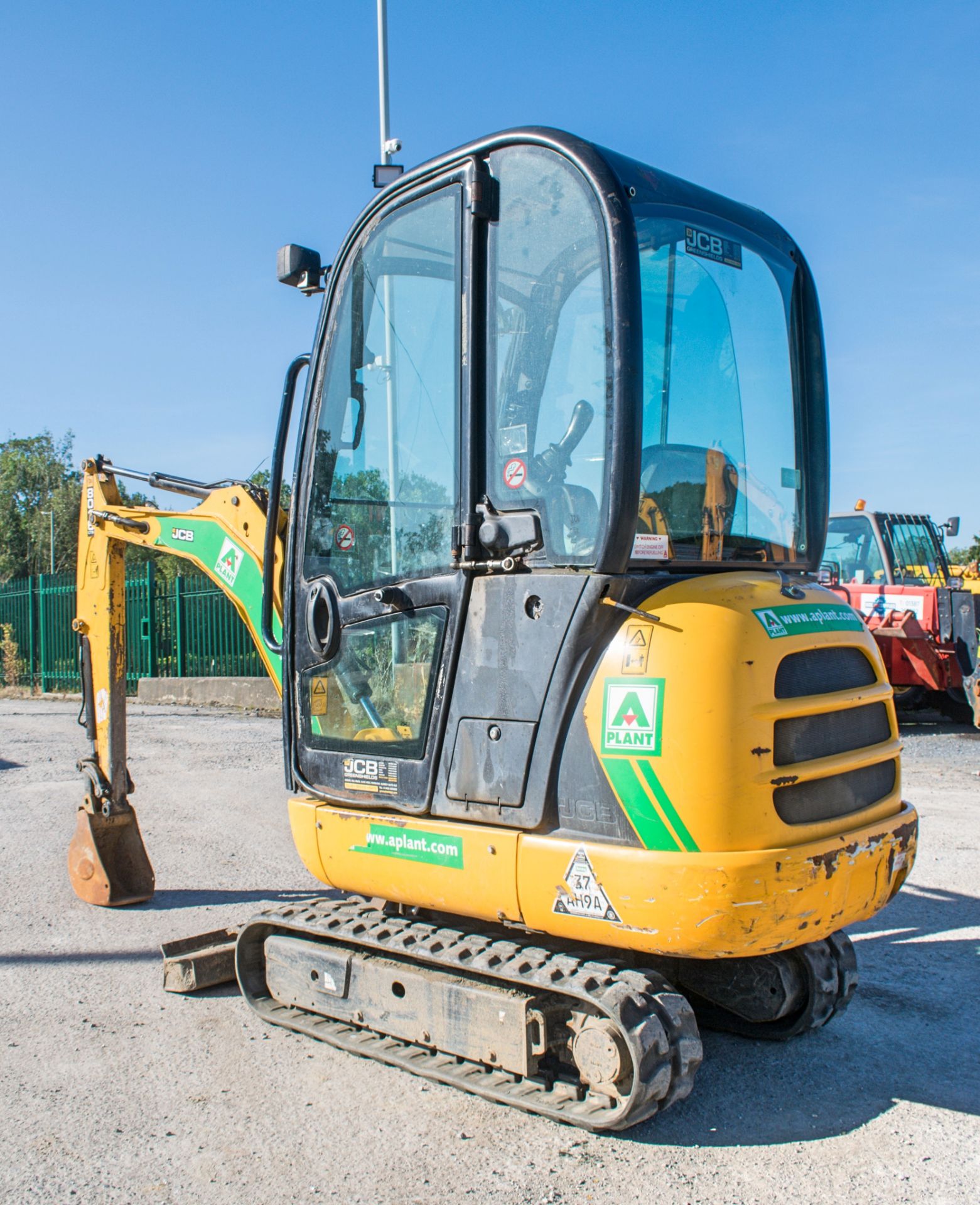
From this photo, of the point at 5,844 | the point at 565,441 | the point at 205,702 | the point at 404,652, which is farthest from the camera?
the point at 205,702

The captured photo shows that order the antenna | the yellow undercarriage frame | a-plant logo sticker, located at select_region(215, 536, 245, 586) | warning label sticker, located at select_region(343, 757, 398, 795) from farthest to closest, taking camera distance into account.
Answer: the antenna
a-plant logo sticker, located at select_region(215, 536, 245, 586)
warning label sticker, located at select_region(343, 757, 398, 795)
the yellow undercarriage frame

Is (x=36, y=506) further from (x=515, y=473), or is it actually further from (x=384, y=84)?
(x=515, y=473)

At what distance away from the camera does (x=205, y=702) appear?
16719mm

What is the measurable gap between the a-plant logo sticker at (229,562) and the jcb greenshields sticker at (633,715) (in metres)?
2.49

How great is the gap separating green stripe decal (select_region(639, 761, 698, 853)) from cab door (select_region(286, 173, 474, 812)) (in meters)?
0.76

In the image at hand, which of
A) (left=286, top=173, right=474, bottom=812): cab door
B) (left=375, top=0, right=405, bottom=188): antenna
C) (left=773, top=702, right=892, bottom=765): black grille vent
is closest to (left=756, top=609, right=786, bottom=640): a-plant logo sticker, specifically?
(left=773, top=702, right=892, bottom=765): black grille vent

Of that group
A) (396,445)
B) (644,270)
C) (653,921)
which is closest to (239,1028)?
(653,921)

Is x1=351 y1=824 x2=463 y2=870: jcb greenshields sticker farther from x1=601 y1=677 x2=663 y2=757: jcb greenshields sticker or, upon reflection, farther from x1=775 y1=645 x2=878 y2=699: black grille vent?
x1=775 y1=645 x2=878 y2=699: black grille vent

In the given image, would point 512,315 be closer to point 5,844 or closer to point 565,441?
point 565,441

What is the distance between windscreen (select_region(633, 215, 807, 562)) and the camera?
11.0ft

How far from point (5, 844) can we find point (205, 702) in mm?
9520

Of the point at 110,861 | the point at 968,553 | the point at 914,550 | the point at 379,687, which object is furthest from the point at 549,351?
the point at 968,553

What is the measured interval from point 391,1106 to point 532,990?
0.60m

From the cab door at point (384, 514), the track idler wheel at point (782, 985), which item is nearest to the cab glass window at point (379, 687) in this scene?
the cab door at point (384, 514)
